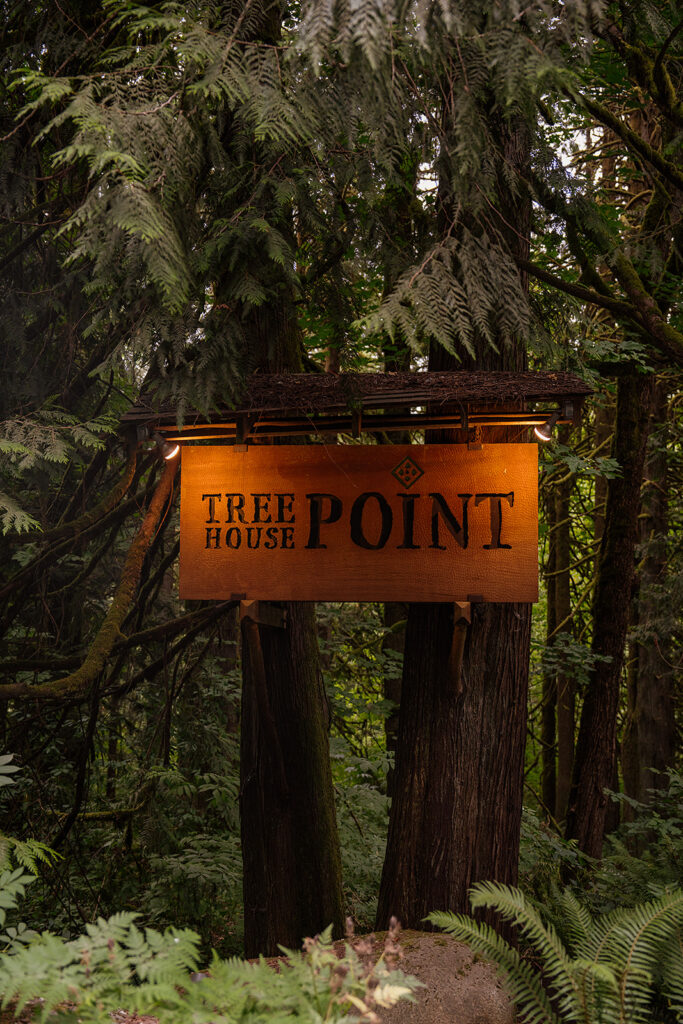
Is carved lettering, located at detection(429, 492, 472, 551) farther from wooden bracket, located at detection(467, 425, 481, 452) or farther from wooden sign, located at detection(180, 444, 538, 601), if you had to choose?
wooden bracket, located at detection(467, 425, 481, 452)

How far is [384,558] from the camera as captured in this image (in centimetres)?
408

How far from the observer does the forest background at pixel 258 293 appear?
325 cm

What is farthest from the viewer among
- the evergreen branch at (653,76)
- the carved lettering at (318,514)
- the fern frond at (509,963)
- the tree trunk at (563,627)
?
the tree trunk at (563,627)

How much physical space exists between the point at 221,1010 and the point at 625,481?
6.36 metres

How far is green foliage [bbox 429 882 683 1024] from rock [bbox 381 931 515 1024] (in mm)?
309

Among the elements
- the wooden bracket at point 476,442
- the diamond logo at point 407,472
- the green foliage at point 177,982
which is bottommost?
the green foliage at point 177,982

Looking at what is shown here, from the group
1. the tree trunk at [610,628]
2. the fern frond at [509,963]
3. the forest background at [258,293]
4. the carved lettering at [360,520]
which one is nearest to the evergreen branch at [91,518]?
the forest background at [258,293]

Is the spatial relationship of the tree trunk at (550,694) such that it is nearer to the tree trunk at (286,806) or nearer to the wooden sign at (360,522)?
the tree trunk at (286,806)

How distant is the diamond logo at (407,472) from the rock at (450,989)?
2.29 m

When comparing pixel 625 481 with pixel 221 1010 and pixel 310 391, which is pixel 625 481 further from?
pixel 221 1010

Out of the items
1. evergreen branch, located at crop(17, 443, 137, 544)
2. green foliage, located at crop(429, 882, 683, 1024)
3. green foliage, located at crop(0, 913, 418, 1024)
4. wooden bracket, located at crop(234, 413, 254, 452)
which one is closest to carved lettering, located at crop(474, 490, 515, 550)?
wooden bracket, located at crop(234, 413, 254, 452)

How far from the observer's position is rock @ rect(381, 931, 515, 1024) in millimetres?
3215

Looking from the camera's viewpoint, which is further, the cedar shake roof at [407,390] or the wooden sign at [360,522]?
the wooden sign at [360,522]

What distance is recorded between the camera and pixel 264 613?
4.47 metres
